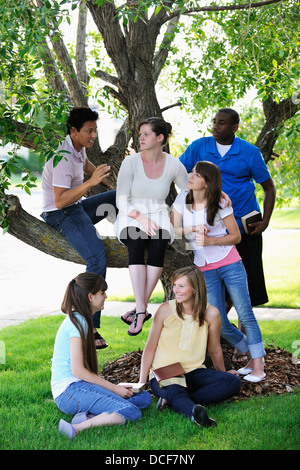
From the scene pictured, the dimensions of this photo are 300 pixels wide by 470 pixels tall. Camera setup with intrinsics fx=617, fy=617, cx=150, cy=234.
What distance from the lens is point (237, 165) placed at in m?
4.62

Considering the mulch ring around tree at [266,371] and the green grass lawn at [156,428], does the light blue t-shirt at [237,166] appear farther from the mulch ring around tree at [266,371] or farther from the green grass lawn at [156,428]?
the green grass lawn at [156,428]

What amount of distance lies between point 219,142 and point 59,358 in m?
1.99

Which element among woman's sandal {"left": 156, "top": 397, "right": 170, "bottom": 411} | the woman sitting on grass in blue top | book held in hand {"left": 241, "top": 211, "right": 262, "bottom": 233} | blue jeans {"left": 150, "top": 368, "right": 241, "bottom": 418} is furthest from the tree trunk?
woman's sandal {"left": 156, "top": 397, "right": 170, "bottom": 411}

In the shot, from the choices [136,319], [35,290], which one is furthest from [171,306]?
[35,290]

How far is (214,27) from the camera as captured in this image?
6.30m

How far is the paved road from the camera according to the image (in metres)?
9.09

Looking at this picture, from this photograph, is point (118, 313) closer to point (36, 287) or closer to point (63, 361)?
point (36, 287)

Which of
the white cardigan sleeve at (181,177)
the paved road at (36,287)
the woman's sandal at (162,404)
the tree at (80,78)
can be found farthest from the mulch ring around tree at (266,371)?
the paved road at (36,287)

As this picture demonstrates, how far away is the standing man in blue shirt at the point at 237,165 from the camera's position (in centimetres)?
462

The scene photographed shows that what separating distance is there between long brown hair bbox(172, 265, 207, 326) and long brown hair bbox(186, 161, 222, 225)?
434mm

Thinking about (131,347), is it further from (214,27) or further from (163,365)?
(214,27)

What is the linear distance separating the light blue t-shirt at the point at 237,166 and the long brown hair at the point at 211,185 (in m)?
0.33

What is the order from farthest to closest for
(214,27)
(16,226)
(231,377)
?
(214,27), (16,226), (231,377)

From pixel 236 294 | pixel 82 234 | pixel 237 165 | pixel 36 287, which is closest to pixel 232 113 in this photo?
pixel 237 165
